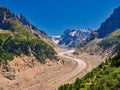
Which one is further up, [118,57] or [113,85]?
[118,57]

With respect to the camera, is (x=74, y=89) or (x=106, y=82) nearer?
(x=106, y=82)

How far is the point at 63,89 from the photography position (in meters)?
106

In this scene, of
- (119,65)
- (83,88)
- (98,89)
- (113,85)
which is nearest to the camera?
(113,85)

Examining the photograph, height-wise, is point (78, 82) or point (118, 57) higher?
point (118, 57)

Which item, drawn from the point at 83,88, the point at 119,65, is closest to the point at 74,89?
the point at 83,88

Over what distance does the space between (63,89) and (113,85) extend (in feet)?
109

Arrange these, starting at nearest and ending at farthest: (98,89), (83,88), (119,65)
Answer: (98,89), (83,88), (119,65)

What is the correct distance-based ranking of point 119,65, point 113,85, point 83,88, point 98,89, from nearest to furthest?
point 113,85 → point 98,89 → point 83,88 → point 119,65

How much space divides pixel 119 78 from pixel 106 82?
529cm

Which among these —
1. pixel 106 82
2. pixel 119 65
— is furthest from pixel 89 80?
pixel 106 82

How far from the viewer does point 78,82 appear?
353 feet

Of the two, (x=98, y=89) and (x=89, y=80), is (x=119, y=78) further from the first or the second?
(x=89, y=80)

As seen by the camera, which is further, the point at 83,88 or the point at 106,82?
the point at 83,88

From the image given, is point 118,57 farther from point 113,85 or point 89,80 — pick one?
point 113,85
